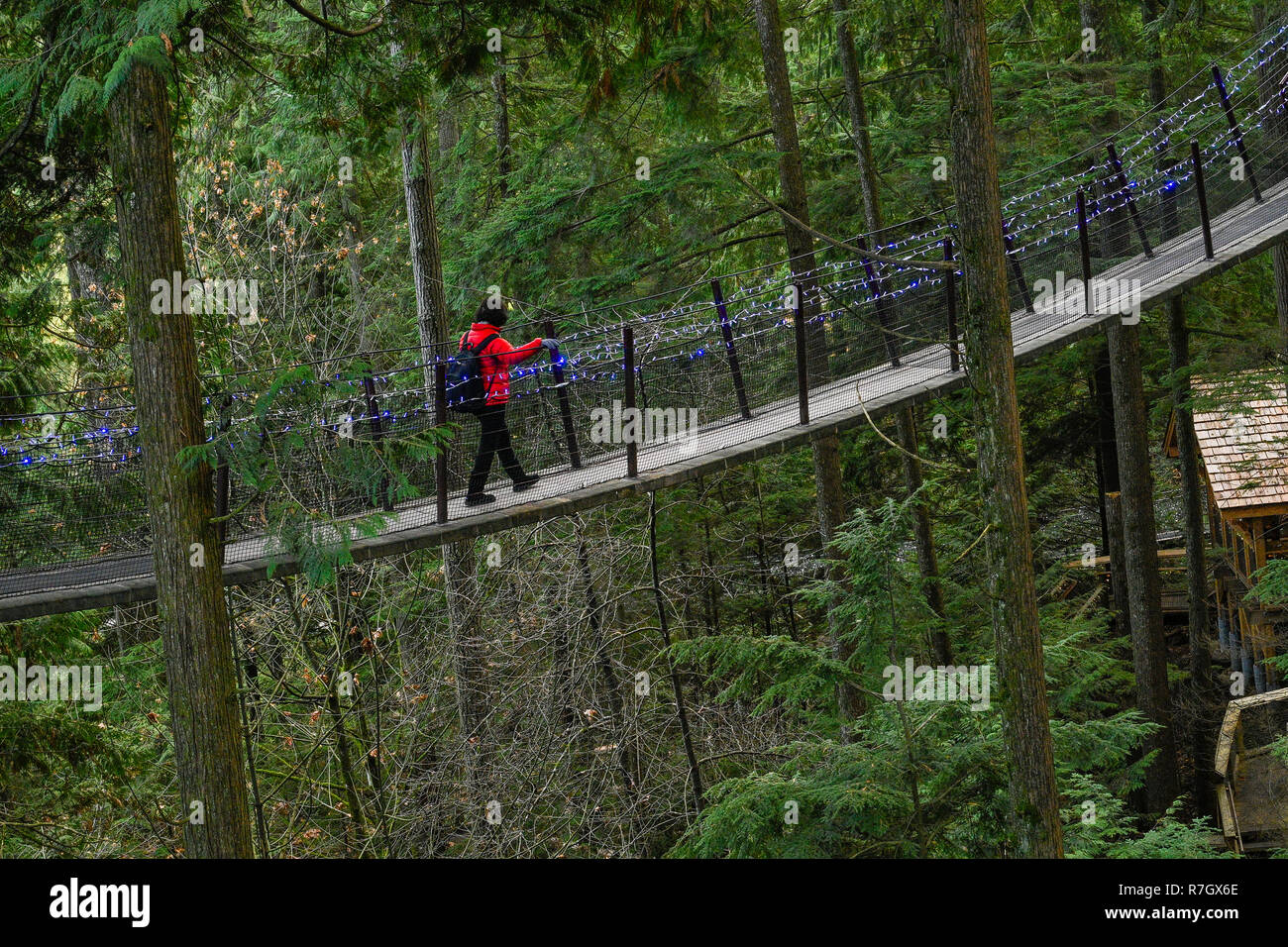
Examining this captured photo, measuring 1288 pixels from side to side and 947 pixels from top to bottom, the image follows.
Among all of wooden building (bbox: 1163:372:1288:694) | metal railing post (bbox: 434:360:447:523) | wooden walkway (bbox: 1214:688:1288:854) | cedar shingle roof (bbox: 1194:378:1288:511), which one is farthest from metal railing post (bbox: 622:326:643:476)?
cedar shingle roof (bbox: 1194:378:1288:511)

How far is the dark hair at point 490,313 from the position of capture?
588 cm

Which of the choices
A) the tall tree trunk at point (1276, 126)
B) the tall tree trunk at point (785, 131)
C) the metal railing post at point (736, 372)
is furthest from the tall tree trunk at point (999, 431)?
the tall tree trunk at point (1276, 126)

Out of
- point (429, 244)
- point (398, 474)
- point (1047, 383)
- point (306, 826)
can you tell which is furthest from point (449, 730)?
point (1047, 383)

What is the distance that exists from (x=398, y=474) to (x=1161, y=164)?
747 cm

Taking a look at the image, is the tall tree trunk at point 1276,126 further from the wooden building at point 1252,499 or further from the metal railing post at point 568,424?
the metal railing post at point 568,424

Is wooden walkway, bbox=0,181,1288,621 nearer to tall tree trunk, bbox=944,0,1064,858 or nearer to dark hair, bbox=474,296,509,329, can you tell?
tall tree trunk, bbox=944,0,1064,858

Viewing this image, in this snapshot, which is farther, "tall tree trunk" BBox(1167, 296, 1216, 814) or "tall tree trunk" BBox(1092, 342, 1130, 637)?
"tall tree trunk" BBox(1092, 342, 1130, 637)

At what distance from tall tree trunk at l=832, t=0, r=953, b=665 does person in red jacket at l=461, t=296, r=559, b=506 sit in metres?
4.03

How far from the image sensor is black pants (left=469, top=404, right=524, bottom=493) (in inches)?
238

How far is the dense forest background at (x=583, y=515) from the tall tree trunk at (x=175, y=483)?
181mm

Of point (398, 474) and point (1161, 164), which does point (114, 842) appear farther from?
point (1161, 164)

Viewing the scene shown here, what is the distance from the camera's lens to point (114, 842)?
7.98 meters

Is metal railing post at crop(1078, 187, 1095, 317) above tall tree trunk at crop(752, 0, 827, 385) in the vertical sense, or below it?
below
